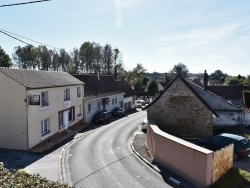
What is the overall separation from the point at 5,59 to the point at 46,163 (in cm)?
4500

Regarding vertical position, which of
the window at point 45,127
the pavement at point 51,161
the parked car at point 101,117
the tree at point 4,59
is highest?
the tree at point 4,59

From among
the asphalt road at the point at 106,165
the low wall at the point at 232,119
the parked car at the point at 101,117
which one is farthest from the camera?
the parked car at the point at 101,117

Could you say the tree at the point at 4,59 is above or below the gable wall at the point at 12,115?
above

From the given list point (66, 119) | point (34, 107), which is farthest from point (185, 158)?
point (66, 119)

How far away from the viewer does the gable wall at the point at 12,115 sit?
68.4 ft

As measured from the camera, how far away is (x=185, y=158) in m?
15.6

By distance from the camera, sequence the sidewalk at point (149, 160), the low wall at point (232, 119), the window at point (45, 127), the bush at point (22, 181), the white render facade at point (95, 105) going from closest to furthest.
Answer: the bush at point (22, 181) < the sidewalk at point (149, 160) < the window at point (45, 127) < the low wall at point (232, 119) < the white render facade at point (95, 105)

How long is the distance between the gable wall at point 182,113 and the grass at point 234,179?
29.8 feet

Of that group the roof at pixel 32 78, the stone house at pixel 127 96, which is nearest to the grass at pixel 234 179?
the roof at pixel 32 78

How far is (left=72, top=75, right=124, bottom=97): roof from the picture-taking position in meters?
37.9

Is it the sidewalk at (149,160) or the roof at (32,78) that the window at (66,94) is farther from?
the sidewalk at (149,160)

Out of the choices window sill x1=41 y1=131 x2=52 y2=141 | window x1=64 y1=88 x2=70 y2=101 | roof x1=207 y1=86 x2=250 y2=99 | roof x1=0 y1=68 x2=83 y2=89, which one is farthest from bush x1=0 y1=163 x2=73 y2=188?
roof x1=207 y1=86 x2=250 y2=99

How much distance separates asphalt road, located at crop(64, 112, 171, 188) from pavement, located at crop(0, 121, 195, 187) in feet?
1.60

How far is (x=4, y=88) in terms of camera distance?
21422mm
